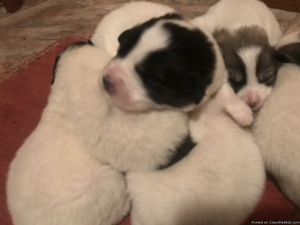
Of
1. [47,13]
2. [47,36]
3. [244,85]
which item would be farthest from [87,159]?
[47,13]

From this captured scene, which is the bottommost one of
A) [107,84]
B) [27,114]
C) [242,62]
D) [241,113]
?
[27,114]

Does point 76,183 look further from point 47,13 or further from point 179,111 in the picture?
point 47,13

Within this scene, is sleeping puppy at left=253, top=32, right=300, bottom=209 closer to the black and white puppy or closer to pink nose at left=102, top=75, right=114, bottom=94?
the black and white puppy

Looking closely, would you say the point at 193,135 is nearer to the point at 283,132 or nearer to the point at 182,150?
the point at 182,150

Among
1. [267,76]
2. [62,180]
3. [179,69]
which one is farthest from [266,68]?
[62,180]

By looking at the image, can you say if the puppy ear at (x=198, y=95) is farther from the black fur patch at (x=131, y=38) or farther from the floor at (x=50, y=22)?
the floor at (x=50, y=22)

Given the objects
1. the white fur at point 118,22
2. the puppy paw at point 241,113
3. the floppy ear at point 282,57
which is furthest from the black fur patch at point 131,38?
the floppy ear at point 282,57

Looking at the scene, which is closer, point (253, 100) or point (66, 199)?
point (66, 199)

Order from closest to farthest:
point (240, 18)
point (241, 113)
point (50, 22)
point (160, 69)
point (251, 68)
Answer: point (160, 69) < point (241, 113) < point (251, 68) < point (240, 18) < point (50, 22)
